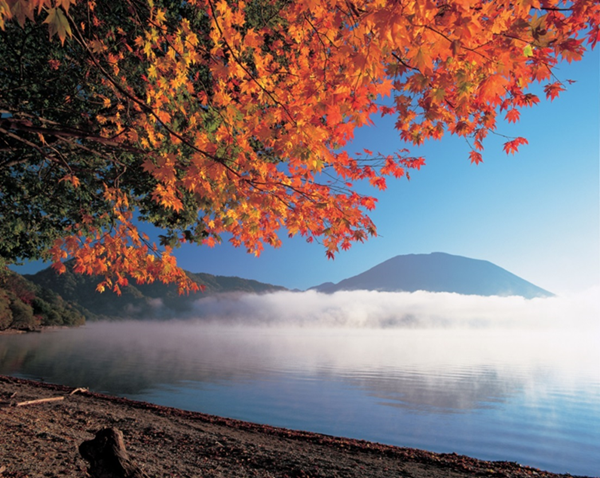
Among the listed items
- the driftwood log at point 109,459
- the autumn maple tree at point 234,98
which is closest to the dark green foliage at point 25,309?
the autumn maple tree at point 234,98

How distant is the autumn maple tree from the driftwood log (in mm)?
3346

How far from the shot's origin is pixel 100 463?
359 centimetres

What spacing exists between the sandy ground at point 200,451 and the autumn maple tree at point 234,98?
338 centimetres

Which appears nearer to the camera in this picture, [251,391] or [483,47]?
[483,47]

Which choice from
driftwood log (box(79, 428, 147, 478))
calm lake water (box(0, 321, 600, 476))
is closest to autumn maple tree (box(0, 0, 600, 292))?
driftwood log (box(79, 428, 147, 478))

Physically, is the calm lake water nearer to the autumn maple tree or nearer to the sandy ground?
the sandy ground

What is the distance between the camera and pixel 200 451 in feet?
24.6

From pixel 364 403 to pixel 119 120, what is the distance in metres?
21.0

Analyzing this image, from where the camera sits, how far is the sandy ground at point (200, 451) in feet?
19.5

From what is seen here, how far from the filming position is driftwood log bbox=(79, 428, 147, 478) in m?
Result: 3.55

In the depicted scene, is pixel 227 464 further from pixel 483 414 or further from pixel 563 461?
pixel 483 414

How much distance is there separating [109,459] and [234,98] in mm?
7298

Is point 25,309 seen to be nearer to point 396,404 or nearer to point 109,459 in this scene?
point 396,404

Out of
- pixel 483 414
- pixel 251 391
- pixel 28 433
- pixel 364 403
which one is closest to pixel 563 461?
pixel 483 414
